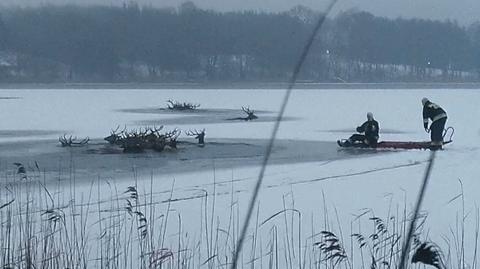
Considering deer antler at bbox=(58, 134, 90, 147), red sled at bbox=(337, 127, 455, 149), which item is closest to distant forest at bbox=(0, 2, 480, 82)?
deer antler at bbox=(58, 134, 90, 147)

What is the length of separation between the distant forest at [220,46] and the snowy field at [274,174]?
0.91 metres

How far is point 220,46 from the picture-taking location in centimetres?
776

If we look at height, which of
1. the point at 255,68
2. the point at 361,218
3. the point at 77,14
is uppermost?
the point at 77,14

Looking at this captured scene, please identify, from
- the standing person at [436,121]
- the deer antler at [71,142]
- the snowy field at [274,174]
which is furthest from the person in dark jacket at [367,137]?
the deer antler at [71,142]

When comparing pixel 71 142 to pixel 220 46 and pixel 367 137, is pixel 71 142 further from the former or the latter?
pixel 367 137

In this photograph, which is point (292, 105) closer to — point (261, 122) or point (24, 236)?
point (261, 122)

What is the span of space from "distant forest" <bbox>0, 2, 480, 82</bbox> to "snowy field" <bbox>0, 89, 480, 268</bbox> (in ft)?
2.97

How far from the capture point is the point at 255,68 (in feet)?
27.5

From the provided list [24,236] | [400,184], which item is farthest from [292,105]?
[24,236]

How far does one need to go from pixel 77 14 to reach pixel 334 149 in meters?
3.52

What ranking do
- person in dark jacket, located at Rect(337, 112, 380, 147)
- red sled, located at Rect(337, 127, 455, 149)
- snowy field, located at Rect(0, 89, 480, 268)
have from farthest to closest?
person in dark jacket, located at Rect(337, 112, 380, 147)
red sled, located at Rect(337, 127, 455, 149)
snowy field, located at Rect(0, 89, 480, 268)

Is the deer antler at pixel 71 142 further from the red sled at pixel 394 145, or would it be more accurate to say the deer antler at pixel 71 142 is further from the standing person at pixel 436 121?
the standing person at pixel 436 121

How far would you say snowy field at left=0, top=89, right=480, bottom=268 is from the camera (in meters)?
5.12

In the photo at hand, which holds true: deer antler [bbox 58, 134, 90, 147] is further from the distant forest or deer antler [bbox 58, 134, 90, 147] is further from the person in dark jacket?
the person in dark jacket
